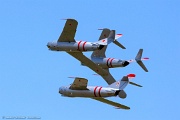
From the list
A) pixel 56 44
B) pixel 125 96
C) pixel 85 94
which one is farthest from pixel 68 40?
pixel 125 96

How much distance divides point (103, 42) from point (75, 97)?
28.2ft

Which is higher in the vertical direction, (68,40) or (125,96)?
(68,40)

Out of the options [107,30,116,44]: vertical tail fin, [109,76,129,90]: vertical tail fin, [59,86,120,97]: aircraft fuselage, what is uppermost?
[107,30,116,44]: vertical tail fin

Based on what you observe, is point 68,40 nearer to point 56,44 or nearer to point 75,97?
point 56,44

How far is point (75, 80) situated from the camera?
9319 cm

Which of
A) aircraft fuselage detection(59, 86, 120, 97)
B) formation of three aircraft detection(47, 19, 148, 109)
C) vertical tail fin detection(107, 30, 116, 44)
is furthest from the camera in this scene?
vertical tail fin detection(107, 30, 116, 44)

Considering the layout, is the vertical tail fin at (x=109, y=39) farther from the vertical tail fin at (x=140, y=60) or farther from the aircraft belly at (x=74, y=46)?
the vertical tail fin at (x=140, y=60)

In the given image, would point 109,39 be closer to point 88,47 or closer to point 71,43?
point 88,47

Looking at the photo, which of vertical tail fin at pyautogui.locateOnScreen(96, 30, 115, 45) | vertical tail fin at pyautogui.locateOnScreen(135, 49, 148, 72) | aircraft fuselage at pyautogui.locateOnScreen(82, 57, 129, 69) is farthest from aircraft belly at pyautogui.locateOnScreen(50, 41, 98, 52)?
vertical tail fin at pyautogui.locateOnScreen(135, 49, 148, 72)

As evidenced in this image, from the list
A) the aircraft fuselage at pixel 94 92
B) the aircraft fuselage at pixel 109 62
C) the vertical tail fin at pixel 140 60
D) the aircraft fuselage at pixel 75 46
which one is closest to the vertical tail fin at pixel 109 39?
the aircraft fuselage at pixel 75 46

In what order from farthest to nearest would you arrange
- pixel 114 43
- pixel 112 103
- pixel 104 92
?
1. pixel 114 43
2. pixel 112 103
3. pixel 104 92

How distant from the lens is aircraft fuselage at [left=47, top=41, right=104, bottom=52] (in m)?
94.1

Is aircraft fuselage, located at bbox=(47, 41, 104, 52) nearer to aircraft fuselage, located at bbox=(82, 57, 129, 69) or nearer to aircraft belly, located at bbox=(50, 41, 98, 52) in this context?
aircraft belly, located at bbox=(50, 41, 98, 52)

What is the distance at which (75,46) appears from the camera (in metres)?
94.8
